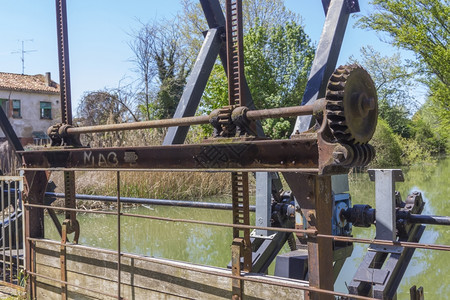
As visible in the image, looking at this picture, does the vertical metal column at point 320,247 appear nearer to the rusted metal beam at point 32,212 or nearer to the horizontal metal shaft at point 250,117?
the horizontal metal shaft at point 250,117

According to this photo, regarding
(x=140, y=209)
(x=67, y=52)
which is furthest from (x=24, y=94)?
(x=67, y=52)

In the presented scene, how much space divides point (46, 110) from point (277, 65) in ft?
70.8

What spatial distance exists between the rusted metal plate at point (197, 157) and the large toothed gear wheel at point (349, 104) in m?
0.20

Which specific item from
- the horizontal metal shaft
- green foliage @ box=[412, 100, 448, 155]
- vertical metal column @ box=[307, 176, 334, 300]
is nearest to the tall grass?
the horizontal metal shaft

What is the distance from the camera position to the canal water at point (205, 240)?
302 inches

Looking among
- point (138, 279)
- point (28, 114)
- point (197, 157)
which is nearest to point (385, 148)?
point (28, 114)

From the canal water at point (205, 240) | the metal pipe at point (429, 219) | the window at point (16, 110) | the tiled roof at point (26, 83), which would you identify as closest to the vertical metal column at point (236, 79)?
the metal pipe at point (429, 219)

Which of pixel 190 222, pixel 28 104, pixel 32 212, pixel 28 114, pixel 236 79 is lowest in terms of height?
pixel 32 212

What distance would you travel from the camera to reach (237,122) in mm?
2945

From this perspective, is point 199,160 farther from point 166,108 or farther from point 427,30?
point 166,108

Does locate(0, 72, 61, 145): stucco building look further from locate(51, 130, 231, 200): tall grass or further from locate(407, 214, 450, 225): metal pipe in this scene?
locate(407, 214, 450, 225): metal pipe

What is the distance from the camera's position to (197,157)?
3.12 m

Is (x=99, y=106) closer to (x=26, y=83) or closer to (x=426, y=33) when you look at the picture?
(x=426, y=33)

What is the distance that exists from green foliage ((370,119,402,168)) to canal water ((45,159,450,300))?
13794 millimetres
